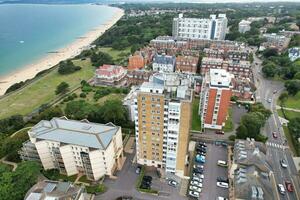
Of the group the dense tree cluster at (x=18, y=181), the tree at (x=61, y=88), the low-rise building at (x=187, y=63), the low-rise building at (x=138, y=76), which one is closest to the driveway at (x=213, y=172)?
the dense tree cluster at (x=18, y=181)

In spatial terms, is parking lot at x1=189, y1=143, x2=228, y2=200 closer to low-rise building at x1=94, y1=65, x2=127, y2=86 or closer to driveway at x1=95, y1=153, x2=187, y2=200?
driveway at x1=95, y1=153, x2=187, y2=200

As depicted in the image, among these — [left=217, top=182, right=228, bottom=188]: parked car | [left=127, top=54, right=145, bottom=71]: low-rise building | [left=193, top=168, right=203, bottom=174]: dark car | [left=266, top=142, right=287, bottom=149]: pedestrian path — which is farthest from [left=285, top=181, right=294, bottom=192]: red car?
[left=127, top=54, right=145, bottom=71]: low-rise building

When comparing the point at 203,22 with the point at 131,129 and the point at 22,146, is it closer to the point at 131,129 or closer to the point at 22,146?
the point at 131,129

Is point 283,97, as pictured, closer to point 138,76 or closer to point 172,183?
point 138,76

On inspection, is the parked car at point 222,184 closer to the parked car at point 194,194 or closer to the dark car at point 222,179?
the dark car at point 222,179

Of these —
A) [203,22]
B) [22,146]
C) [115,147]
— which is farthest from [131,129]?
[203,22]

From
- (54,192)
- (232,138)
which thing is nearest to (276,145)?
(232,138)
